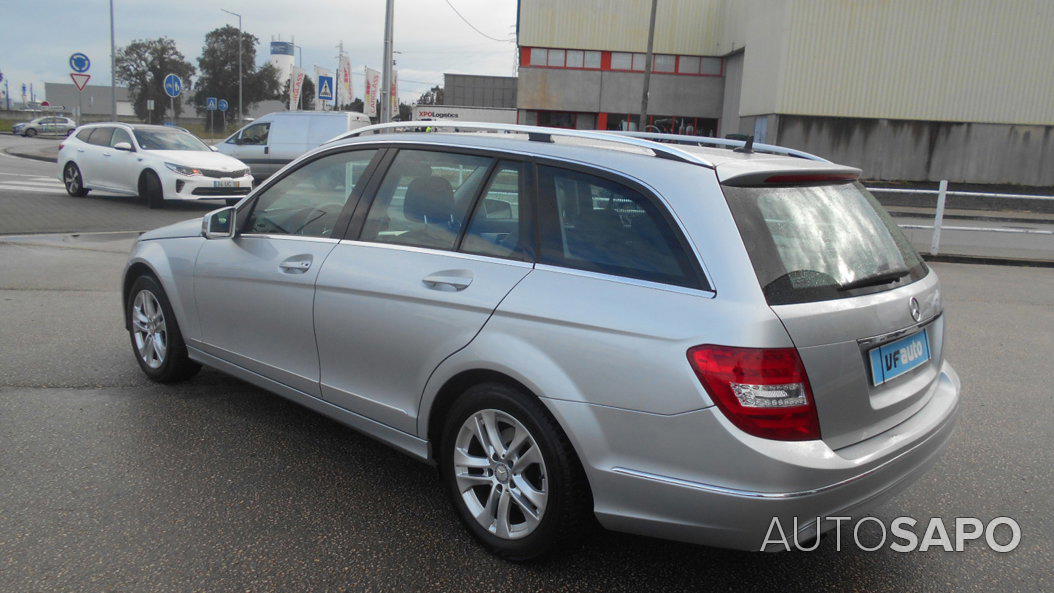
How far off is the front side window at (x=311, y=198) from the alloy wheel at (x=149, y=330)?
41.6 inches

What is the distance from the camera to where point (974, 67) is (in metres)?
26.6

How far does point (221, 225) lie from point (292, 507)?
1652mm

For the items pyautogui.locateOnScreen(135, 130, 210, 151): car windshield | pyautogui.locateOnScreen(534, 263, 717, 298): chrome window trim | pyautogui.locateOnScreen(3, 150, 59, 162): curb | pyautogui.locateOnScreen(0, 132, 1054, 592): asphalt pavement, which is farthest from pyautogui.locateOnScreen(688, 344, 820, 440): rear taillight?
pyautogui.locateOnScreen(3, 150, 59, 162): curb

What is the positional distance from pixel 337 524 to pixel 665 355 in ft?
5.25

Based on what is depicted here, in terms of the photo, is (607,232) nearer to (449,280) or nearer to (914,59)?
(449,280)

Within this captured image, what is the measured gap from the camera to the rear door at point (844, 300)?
2480 millimetres

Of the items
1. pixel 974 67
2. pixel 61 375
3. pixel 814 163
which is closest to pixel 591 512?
pixel 814 163

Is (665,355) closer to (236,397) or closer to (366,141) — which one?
(366,141)

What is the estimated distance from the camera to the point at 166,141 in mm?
15664

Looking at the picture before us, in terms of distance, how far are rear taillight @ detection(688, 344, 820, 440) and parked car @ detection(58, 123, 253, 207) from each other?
551 inches

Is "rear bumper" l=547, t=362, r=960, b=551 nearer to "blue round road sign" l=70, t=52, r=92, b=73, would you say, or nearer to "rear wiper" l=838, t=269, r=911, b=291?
"rear wiper" l=838, t=269, r=911, b=291

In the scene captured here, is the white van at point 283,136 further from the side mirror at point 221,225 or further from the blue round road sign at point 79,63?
the side mirror at point 221,225

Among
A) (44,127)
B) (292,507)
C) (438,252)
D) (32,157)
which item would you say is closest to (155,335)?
(292,507)

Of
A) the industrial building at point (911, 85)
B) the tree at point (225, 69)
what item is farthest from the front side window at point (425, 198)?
the tree at point (225, 69)
